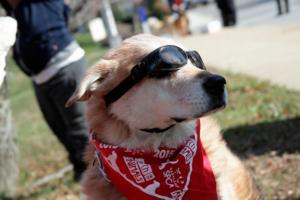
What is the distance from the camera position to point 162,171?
11.6ft

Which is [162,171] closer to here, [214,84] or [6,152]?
[214,84]

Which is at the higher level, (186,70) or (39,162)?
(186,70)

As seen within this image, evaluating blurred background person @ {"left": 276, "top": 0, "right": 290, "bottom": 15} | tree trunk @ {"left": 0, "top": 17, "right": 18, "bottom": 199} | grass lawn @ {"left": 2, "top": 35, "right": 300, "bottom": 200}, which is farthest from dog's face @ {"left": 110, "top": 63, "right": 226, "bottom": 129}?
blurred background person @ {"left": 276, "top": 0, "right": 290, "bottom": 15}

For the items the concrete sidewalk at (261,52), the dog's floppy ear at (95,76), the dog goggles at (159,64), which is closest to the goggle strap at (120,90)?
the dog goggles at (159,64)

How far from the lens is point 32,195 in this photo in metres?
6.56

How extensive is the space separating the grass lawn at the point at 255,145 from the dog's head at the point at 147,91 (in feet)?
6.07

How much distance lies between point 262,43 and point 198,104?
8.68 meters

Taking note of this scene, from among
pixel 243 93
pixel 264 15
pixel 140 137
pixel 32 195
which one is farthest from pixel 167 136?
→ pixel 264 15

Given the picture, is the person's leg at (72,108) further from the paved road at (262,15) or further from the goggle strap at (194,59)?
the paved road at (262,15)

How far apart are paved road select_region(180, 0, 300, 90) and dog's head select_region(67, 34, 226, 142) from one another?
4575 mm

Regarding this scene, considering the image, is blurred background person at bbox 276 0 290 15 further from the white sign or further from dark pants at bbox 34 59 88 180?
the white sign

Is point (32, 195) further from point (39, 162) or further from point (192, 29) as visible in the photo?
point (192, 29)

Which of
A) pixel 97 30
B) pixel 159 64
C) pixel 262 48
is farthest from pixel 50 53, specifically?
pixel 97 30

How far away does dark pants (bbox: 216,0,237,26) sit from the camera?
16750mm
